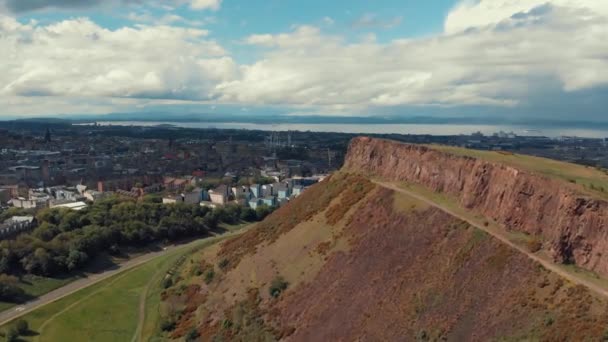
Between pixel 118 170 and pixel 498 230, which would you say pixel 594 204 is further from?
pixel 118 170

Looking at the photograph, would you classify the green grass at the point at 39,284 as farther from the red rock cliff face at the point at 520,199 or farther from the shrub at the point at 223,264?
the red rock cliff face at the point at 520,199

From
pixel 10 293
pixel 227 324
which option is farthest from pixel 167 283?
pixel 227 324

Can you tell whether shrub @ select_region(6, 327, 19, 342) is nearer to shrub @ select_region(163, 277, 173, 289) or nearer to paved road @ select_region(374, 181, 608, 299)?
shrub @ select_region(163, 277, 173, 289)

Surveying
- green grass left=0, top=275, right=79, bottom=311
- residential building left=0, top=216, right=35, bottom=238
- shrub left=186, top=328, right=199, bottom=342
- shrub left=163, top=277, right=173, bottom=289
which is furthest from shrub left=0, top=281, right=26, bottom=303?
shrub left=186, top=328, right=199, bottom=342

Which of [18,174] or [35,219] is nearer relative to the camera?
[35,219]

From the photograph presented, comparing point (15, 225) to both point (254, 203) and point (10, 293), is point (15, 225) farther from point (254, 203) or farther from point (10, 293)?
point (254, 203)

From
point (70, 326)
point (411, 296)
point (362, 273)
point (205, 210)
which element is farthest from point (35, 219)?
point (411, 296)

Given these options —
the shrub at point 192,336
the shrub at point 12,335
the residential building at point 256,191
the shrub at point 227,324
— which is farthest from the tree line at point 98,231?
the shrub at point 227,324
